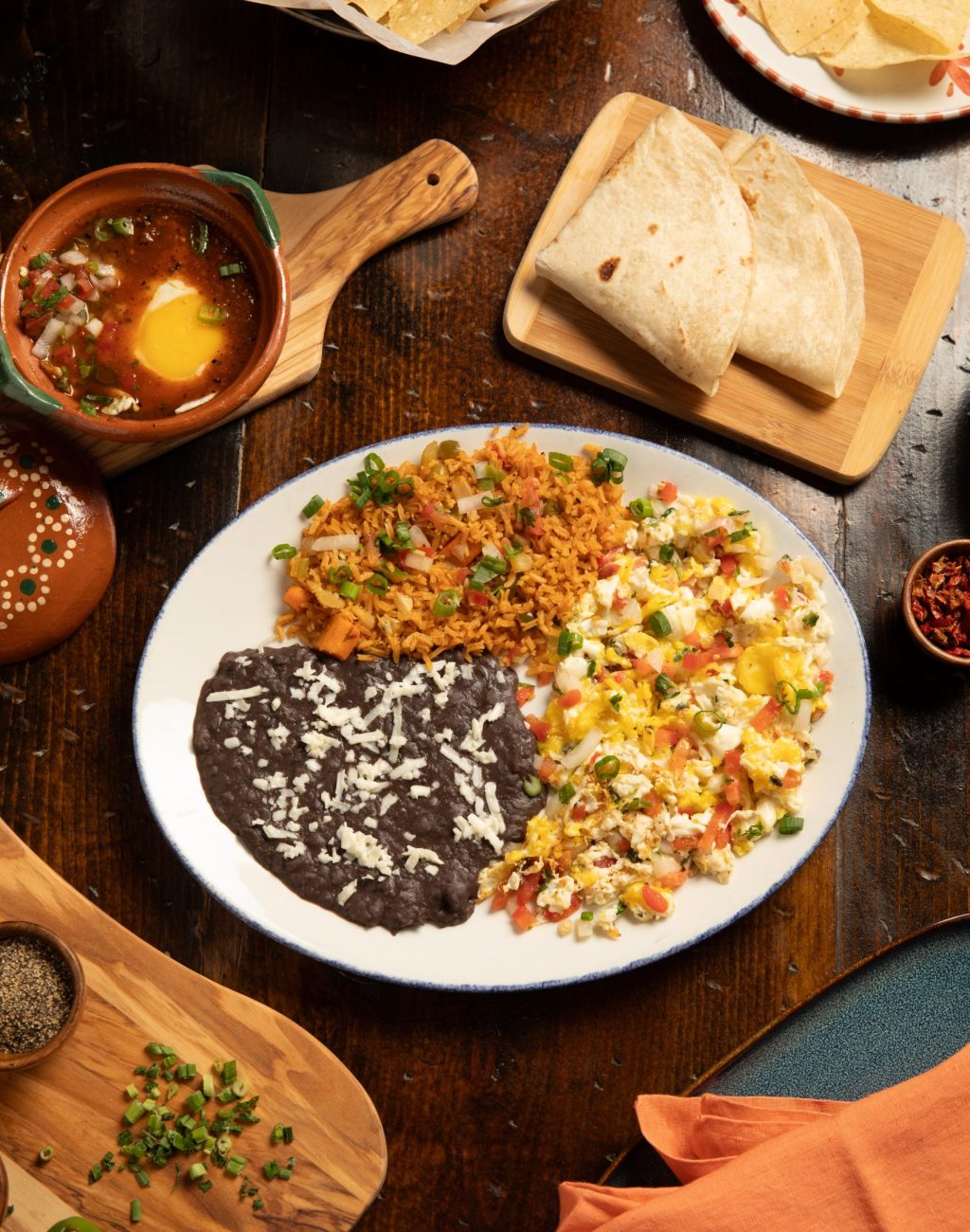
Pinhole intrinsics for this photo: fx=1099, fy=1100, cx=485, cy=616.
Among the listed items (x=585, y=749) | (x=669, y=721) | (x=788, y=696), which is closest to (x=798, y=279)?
(x=788, y=696)

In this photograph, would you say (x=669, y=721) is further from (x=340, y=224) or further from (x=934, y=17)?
(x=934, y=17)

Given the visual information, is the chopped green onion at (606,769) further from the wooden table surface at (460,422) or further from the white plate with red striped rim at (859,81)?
the white plate with red striped rim at (859,81)

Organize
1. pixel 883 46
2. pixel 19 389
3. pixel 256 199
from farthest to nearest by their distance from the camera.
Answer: pixel 883 46
pixel 256 199
pixel 19 389

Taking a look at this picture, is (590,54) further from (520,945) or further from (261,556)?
(520,945)

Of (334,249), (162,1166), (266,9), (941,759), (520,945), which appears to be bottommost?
(162,1166)

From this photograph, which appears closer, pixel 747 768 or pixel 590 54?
pixel 747 768

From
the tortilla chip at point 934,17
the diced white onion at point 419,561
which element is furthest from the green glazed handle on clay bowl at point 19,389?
the tortilla chip at point 934,17

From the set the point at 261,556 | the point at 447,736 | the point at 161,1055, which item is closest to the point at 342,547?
the point at 261,556

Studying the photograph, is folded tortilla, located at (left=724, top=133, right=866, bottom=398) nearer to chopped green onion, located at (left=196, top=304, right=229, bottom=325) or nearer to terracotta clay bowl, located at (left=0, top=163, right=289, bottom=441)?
terracotta clay bowl, located at (left=0, top=163, right=289, bottom=441)
